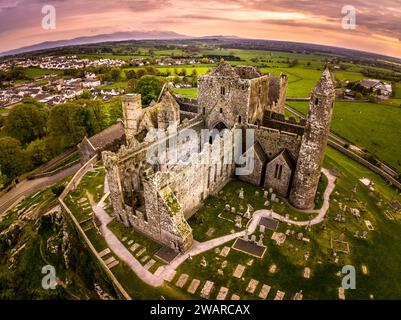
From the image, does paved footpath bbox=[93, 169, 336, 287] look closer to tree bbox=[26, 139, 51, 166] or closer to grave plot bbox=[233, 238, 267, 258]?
grave plot bbox=[233, 238, 267, 258]

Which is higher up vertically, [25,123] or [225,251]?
[25,123]

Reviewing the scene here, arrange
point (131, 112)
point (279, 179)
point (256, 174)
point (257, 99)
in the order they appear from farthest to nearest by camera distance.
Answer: point (131, 112)
point (257, 99)
point (256, 174)
point (279, 179)

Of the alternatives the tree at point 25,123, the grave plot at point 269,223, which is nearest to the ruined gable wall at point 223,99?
the grave plot at point 269,223

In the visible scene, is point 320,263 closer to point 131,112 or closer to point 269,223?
point 269,223

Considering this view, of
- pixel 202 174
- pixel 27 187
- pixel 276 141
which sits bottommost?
pixel 27 187

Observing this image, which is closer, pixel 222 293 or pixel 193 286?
pixel 222 293

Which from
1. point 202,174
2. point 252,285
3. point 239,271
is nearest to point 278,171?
point 202,174
